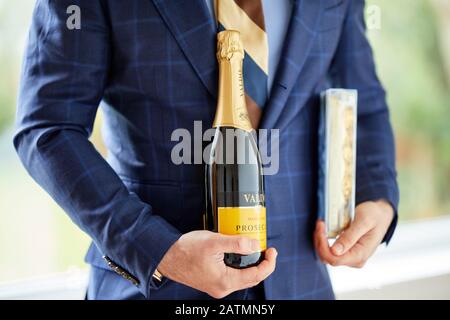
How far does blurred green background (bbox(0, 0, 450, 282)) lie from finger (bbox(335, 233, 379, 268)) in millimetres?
544

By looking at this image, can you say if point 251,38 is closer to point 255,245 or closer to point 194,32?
point 194,32

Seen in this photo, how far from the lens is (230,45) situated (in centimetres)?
66

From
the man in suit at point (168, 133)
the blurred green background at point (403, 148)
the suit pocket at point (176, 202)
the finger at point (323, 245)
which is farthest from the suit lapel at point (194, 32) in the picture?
the blurred green background at point (403, 148)

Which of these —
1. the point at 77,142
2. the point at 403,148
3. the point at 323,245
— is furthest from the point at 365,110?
the point at 403,148

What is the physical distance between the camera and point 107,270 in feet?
2.51

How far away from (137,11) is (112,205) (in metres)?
0.25

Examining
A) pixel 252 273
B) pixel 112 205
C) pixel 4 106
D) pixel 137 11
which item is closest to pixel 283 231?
pixel 252 273

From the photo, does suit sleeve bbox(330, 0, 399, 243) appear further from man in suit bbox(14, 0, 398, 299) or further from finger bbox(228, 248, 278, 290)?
finger bbox(228, 248, 278, 290)

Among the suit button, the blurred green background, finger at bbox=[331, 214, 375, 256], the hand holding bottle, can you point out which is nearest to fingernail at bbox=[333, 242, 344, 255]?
finger at bbox=[331, 214, 375, 256]

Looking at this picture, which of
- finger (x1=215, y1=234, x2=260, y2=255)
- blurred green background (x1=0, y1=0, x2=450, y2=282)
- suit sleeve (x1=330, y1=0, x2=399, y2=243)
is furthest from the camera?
blurred green background (x1=0, y1=0, x2=450, y2=282)

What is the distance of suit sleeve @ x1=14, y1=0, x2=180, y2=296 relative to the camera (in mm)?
657

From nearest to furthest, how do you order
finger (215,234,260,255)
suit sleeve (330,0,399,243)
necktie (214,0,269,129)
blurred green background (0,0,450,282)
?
finger (215,234,260,255)
necktie (214,0,269,129)
suit sleeve (330,0,399,243)
blurred green background (0,0,450,282)

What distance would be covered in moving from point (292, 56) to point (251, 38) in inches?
2.5

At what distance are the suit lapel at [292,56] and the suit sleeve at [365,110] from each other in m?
0.13
